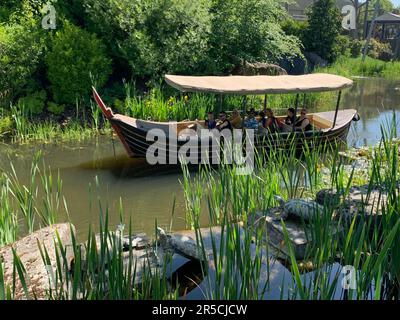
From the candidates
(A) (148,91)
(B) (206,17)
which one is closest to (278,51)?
(B) (206,17)

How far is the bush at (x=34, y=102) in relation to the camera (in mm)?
Result: 10812

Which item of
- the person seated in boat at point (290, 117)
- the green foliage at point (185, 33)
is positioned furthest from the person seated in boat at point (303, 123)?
the green foliage at point (185, 33)

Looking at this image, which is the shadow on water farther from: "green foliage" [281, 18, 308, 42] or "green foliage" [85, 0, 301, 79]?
"green foliage" [281, 18, 308, 42]

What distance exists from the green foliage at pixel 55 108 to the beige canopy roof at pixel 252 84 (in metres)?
3.81

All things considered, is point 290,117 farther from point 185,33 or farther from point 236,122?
point 185,33

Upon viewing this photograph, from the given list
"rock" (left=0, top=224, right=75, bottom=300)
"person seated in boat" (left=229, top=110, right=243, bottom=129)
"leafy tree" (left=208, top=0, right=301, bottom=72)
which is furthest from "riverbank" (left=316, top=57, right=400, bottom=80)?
"rock" (left=0, top=224, right=75, bottom=300)

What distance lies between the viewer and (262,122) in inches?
351

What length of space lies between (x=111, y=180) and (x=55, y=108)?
4.03 meters

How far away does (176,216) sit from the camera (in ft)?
21.4

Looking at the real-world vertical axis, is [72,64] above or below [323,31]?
below

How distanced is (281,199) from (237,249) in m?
2.52

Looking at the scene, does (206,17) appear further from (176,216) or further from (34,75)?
(176,216)

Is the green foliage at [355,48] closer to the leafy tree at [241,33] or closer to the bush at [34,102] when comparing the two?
the leafy tree at [241,33]

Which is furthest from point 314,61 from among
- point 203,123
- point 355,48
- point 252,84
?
point 252,84
